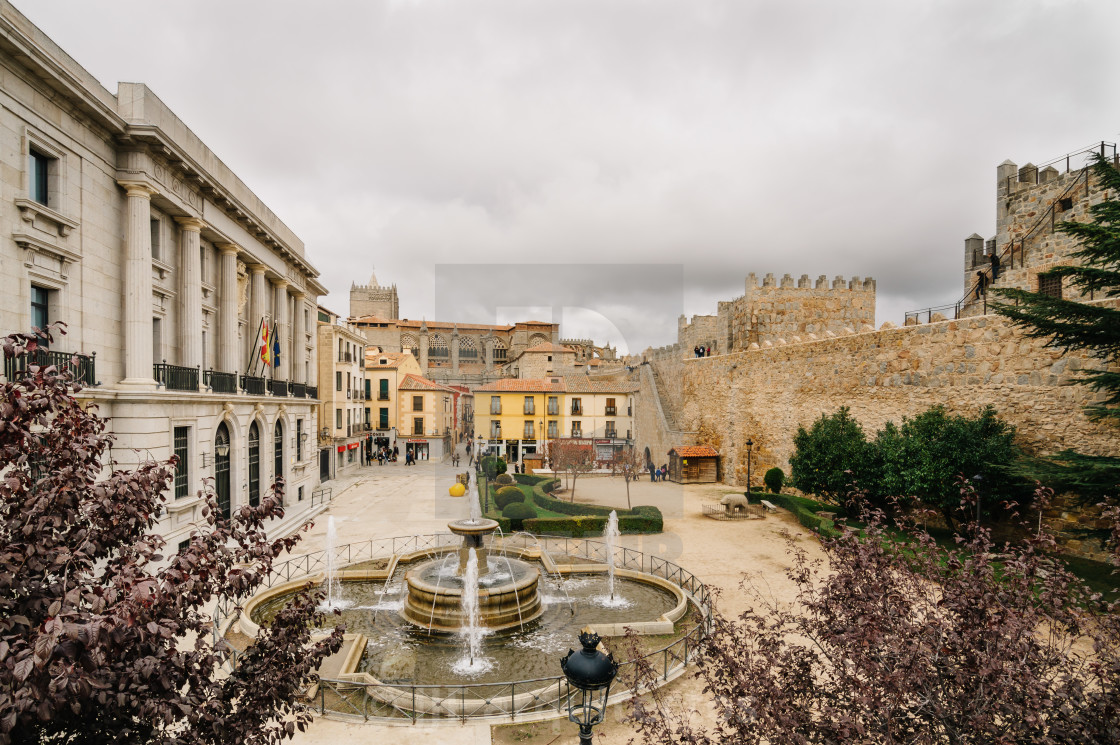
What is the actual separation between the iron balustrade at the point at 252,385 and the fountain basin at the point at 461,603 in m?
14.0

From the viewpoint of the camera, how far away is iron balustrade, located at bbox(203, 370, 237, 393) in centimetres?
2034

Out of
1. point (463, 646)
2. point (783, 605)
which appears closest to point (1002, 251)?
point (783, 605)

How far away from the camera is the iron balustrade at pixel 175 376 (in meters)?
17.5

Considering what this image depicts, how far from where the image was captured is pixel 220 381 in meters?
21.0

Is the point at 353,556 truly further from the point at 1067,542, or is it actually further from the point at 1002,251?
the point at 1002,251

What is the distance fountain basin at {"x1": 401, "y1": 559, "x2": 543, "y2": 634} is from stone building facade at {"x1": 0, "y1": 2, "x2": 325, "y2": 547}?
6.59 m

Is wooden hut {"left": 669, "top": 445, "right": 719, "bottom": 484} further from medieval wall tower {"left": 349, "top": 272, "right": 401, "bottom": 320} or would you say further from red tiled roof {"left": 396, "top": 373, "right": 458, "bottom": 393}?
medieval wall tower {"left": 349, "top": 272, "right": 401, "bottom": 320}

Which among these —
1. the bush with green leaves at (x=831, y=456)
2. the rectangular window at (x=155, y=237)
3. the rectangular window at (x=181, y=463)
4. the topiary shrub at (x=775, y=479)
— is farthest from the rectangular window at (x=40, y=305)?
the topiary shrub at (x=775, y=479)

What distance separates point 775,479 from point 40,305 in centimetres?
2813

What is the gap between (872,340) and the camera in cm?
2311

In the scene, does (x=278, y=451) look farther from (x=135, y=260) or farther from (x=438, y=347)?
(x=438, y=347)

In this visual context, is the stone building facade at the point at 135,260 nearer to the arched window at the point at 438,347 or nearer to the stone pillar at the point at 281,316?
the stone pillar at the point at 281,316

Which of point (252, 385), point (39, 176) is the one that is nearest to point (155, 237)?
point (39, 176)

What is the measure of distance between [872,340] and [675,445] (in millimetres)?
15801
